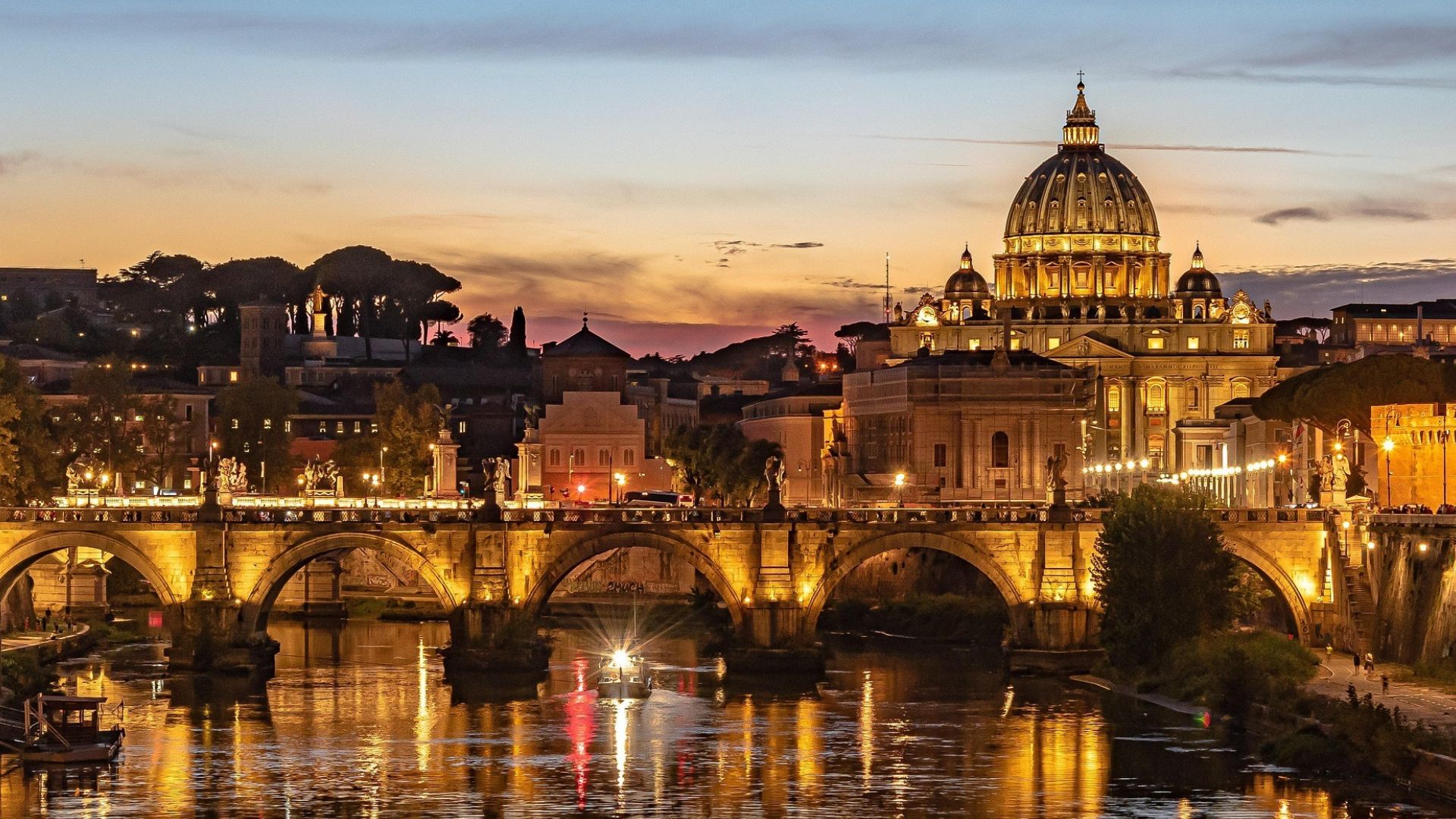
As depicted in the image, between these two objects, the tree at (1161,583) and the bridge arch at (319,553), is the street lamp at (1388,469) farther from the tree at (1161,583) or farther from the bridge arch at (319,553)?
the bridge arch at (319,553)

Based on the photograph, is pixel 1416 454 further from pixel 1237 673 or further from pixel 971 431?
pixel 971 431

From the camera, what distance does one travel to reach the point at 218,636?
83.1 meters

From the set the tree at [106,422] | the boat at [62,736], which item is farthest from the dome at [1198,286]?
the boat at [62,736]

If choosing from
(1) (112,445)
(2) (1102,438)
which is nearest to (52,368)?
(1) (112,445)

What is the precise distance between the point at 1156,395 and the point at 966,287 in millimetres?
17698

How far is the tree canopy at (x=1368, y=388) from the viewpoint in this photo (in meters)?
94.6

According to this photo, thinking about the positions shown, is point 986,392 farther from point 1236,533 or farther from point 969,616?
point 1236,533

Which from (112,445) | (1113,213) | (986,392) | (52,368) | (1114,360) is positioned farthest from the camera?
(1113,213)

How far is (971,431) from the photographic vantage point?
147 meters

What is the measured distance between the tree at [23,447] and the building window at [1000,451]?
5385cm

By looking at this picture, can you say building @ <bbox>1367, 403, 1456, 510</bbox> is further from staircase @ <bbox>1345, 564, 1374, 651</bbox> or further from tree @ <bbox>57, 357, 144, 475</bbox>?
tree @ <bbox>57, 357, 144, 475</bbox>

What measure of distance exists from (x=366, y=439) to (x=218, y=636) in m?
54.2

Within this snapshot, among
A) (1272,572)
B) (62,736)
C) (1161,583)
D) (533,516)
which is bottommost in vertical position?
(62,736)

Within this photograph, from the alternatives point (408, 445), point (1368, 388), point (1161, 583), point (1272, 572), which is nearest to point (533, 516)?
point (1161, 583)
